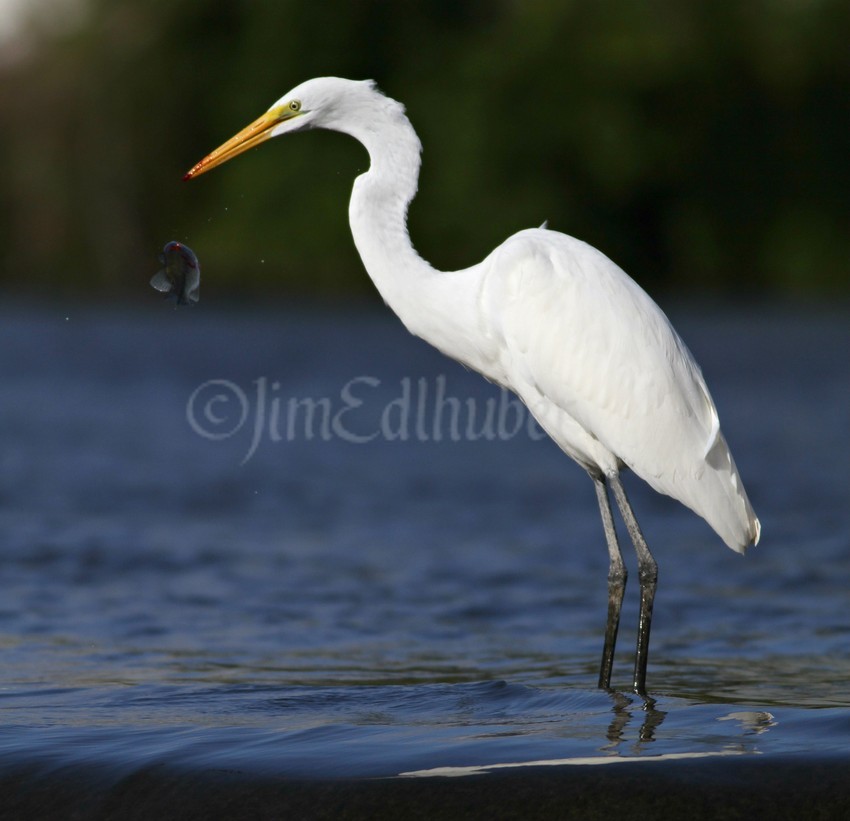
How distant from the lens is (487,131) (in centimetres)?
3145

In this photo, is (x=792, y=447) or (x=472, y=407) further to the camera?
(x=472, y=407)

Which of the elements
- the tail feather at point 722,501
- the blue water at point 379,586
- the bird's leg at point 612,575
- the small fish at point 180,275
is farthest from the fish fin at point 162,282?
the tail feather at point 722,501

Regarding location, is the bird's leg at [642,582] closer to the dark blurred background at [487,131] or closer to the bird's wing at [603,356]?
the bird's wing at [603,356]

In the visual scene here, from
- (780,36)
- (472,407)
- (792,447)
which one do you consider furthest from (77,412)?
(780,36)

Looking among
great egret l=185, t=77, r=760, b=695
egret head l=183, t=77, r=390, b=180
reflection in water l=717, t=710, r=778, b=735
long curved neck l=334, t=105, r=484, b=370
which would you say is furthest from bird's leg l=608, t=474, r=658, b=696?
egret head l=183, t=77, r=390, b=180

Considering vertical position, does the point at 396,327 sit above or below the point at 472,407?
above

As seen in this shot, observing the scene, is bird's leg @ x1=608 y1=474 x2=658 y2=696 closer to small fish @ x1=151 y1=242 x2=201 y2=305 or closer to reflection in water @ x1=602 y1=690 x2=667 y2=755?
reflection in water @ x1=602 y1=690 x2=667 y2=755

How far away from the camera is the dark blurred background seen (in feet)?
103

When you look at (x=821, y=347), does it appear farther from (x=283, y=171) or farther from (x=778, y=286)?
(x=283, y=171)

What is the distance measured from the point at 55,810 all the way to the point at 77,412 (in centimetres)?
1256

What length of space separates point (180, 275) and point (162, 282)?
82mm

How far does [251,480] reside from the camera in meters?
12.7

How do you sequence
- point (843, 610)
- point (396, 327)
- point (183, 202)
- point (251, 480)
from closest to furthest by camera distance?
point (843, 610) < point (251, 480) < point (396, 327) < point (183, 202)

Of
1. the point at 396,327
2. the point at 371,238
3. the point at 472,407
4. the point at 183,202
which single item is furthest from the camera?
the point at 183,202
